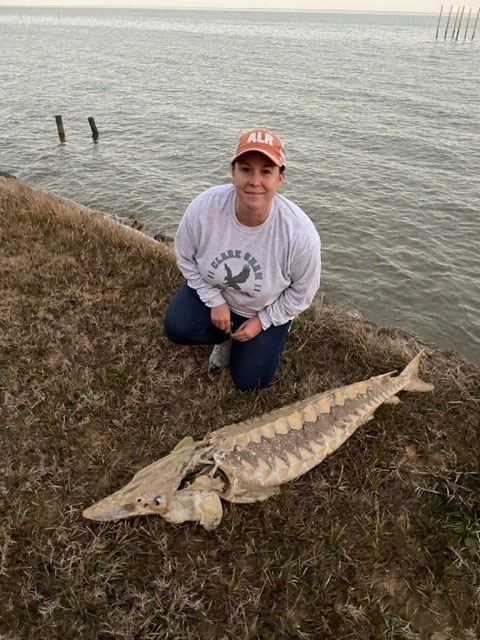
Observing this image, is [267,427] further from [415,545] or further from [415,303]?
[415,303]

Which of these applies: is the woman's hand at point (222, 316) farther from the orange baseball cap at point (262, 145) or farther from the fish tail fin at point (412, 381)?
the fish tail fin at point (412, 381)

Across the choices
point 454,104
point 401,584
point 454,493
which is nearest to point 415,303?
point 454,493

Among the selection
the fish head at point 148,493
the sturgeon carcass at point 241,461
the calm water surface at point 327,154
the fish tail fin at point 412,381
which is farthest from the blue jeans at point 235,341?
the calm water surface at point 327,154

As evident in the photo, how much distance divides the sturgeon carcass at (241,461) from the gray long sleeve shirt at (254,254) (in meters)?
0.90

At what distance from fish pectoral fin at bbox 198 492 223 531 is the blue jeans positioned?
49.5 inches

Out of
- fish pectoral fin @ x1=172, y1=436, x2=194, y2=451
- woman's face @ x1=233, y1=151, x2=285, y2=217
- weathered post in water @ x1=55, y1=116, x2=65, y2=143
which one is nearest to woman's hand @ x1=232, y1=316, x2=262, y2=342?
fish pectoral fin @ x1=172, y1=436, x2=194, y2=451

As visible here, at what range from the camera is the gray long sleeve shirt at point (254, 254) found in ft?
11.8

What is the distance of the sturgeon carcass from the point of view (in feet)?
10.3

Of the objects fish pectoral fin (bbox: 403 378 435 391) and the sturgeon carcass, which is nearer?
the sturgeon carcass

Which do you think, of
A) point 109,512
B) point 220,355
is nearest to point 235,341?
point 220,355

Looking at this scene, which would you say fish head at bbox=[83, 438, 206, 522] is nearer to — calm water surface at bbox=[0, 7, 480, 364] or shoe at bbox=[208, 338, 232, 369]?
shoe at bbox=[208, 338, 232, 369]

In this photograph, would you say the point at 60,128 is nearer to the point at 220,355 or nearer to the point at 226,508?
the point at 220,355

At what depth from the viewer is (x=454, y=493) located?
3.41m

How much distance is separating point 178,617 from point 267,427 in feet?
4.59
